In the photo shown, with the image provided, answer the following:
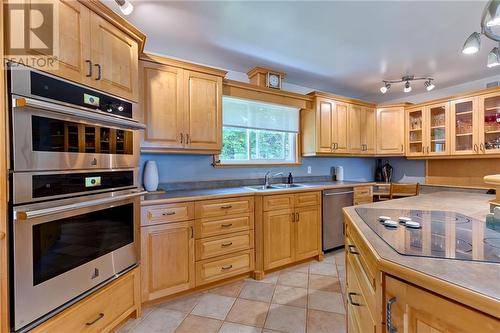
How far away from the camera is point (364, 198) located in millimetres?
3447

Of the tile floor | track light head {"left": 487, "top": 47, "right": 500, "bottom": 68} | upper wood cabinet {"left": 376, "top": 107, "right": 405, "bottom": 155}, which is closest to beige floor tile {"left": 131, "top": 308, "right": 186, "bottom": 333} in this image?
the tile floor

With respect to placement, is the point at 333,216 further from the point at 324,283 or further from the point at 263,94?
the point at 263,94

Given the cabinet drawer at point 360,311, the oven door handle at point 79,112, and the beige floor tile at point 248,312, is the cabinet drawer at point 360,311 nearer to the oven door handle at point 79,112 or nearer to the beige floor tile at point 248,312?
the beige floor tile at point 248,312

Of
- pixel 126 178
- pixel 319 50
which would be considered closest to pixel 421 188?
pixel 319 50

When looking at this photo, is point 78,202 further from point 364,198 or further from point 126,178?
point 364,198

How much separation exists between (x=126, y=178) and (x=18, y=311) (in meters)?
0.87

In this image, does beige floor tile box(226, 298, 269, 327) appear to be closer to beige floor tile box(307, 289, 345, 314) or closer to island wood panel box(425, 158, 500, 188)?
beige floor tile box(307, 289, 345, 314)

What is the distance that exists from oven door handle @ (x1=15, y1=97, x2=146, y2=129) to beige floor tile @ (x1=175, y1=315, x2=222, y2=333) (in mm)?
1494

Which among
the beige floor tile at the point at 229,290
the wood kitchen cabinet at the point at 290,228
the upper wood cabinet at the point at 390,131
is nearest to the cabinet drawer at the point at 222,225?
the wood kitchen cabinet at the point at 290,228

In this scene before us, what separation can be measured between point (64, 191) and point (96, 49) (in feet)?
2.90

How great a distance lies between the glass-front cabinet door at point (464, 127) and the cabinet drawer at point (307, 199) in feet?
7.34

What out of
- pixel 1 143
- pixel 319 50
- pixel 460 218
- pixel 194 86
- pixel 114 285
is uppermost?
pixel 319 50

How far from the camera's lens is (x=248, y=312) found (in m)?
1.95

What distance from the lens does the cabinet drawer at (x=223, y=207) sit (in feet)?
7.24
